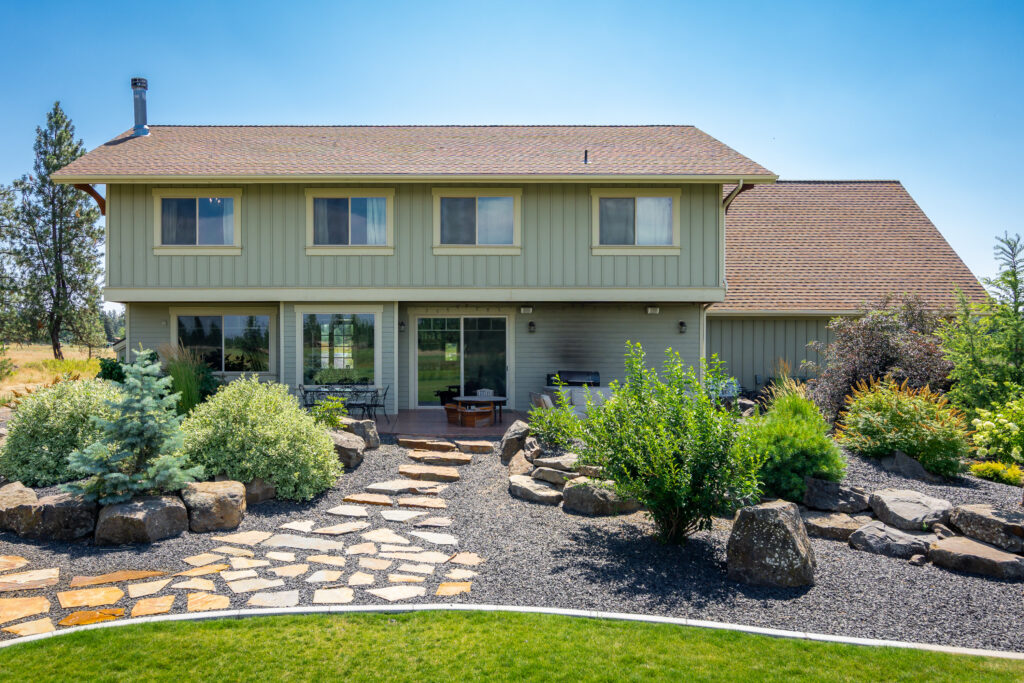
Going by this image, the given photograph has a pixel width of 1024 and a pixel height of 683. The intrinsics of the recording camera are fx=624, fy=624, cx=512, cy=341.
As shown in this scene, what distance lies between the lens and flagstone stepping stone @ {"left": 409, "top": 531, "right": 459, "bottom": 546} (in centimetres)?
559

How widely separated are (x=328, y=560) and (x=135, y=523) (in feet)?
5.73

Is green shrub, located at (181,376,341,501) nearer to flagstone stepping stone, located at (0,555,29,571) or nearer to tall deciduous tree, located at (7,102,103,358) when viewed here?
flagstone stepping stone, located at (0,555,29,571)

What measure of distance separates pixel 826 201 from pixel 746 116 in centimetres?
704

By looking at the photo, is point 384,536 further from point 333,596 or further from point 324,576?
point 333,596

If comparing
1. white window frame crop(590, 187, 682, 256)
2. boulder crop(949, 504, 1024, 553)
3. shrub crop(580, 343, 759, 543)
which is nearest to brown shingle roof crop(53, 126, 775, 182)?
white window frame crop(590, 187, 682, 256)

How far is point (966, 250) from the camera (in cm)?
1661

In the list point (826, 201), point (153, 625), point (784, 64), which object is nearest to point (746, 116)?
point (784, 64)

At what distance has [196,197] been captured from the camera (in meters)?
12.4

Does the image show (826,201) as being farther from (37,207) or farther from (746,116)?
(37,207)

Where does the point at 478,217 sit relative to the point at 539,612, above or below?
above

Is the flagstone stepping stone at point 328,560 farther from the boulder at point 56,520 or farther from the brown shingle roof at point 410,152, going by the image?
the brown shingle roof at point 410,152

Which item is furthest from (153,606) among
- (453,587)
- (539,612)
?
(539,612)

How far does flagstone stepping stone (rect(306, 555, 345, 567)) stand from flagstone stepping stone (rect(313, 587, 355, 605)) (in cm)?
56

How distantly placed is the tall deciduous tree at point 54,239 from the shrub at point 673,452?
29.2 m
